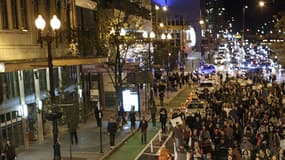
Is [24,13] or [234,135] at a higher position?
[24,13]

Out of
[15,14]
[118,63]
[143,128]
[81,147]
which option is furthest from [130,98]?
[15,14]

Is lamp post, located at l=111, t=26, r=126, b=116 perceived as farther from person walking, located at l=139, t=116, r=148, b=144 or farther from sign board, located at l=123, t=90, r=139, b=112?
person walking, located at l=139, t=116, r=148, b=144

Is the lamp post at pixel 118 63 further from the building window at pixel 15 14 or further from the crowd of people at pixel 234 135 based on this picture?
the crowd of people at pixel 234 135

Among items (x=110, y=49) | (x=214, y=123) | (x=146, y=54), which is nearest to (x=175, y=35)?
(x=146, y=54)

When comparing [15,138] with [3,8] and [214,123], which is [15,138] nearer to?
[3,8]

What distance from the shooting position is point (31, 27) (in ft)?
90.8

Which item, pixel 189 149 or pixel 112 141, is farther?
pixel 112 141

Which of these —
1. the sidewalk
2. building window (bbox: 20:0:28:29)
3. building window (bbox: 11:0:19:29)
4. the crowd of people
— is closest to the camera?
the crowd of people

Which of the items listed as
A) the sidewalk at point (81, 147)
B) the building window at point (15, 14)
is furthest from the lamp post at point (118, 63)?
the building window at point (15, 14)

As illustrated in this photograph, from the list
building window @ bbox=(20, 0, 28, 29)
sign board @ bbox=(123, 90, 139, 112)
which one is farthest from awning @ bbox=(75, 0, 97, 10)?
building window @ bbox=(20, 0, 28, 29)

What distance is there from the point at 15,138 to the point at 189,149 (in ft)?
33.9

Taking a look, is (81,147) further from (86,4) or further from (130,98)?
(86,4)

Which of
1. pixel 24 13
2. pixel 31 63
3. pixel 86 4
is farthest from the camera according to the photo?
pixel 86 4

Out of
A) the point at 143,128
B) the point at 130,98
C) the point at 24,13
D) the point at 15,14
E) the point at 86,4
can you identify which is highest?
the point at 86,4
